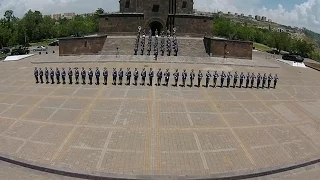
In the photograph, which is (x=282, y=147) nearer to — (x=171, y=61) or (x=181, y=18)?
(x=171, y=61)

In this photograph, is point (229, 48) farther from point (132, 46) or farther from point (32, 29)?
point (32, 29)

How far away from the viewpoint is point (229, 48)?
96.0ft

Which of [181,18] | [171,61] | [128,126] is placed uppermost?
[181,18]

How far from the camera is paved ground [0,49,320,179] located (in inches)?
407

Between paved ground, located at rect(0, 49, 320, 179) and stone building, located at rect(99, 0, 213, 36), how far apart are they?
16.0m

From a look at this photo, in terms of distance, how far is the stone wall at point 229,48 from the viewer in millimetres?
28859

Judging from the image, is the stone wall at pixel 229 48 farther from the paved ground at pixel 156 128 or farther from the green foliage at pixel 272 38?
the green foliage at pixel 272 38

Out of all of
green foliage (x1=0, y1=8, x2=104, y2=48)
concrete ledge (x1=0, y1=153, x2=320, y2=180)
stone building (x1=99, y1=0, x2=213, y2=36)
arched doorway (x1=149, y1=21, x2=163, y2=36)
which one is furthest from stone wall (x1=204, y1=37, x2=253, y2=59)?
green foliage (x1=0, y1=8, x2=104, y2=48)

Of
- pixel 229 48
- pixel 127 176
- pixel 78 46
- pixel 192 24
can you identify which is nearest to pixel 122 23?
pixel 78 46

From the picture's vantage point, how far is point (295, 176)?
33.0 feet

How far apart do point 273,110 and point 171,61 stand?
11.7 metres

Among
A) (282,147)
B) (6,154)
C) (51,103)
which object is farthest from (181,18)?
(6,154)

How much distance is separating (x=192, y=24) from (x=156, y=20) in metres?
4.07

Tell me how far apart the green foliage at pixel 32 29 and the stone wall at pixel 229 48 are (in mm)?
33234
